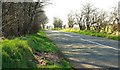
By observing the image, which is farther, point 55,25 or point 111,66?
point 55,25

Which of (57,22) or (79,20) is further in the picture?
(57,22)

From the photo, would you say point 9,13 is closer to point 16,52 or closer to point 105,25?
point 16,52

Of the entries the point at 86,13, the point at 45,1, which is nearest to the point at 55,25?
the point at 86,13

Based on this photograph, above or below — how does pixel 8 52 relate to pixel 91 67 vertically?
above

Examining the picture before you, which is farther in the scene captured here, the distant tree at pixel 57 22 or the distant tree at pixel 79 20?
the distant tree at pixel 57 22

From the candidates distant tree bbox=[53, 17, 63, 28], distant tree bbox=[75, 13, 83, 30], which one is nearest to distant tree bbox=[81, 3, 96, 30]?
distant tree bbox=[75, 13, 83, 30]

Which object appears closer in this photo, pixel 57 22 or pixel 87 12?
pixel 87 12

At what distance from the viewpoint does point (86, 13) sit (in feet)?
270

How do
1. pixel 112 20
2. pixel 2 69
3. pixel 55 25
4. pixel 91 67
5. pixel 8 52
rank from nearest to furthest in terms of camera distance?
1. pixel 2 69
2. pixel 8 52
3. pixel 91 67
4. pixel 112 20
5. pixel 55 25

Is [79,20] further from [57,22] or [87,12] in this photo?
[57,22]

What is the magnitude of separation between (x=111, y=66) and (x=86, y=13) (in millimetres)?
71111

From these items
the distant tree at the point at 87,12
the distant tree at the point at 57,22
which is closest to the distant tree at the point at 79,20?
the distant tree at the point at 87,12

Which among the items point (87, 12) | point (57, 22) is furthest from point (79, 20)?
point (57, 22)

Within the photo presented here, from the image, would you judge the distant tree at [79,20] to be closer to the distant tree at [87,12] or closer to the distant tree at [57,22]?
the distant tree at [87,12]
